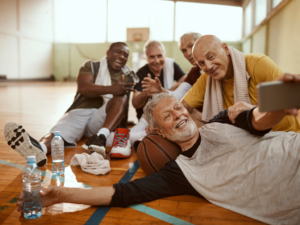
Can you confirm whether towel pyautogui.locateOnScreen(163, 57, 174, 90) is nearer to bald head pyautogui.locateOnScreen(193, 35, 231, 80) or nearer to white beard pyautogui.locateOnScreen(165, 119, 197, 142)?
bald head pyautogui.locateOnScreen(193, 35, 231, 80)

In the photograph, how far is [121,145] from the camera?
299 cm

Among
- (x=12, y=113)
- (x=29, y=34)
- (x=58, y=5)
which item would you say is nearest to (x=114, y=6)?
(x=58, y=5)

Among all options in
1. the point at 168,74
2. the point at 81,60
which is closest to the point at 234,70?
the point at 168,74

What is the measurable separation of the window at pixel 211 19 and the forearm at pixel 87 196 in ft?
47.2

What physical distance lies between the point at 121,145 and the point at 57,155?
0.68m

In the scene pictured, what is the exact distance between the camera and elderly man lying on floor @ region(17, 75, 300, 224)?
5.02ft

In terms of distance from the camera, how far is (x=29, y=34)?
15.4 metres

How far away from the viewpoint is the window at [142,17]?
15.6 m

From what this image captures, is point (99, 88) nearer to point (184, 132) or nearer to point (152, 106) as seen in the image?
point (152, 106)

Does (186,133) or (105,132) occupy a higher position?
(186,133)

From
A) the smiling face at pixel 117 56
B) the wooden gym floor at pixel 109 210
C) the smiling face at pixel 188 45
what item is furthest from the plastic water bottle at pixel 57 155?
the smiling face at pixel 188 45

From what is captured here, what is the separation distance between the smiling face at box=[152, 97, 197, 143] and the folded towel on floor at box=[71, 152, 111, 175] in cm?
77

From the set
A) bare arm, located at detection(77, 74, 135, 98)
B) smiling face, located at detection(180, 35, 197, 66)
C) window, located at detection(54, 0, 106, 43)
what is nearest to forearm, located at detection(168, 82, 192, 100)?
smiling face, located at detection(180, 35, 197, 66)

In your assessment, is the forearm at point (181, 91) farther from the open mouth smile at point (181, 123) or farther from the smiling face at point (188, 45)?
the open mouth smile at point (181, 123)
